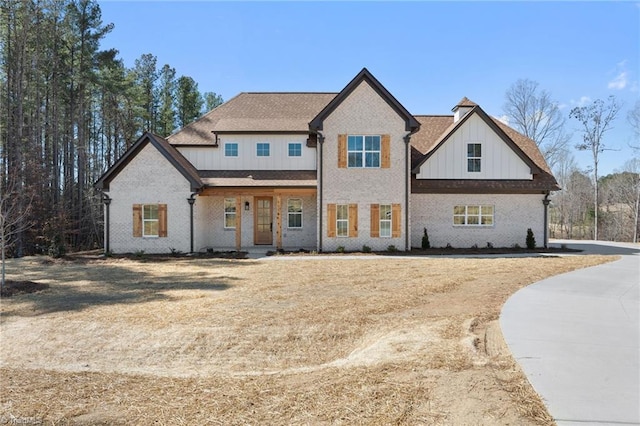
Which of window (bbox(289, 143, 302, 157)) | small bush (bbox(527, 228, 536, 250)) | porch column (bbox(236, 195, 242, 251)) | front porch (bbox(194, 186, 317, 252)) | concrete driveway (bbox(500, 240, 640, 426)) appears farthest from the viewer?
window (bbox(289, 143, 302, 157))

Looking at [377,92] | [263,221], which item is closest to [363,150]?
[377,92]

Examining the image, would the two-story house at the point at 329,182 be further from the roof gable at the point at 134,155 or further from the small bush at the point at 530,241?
the small bush at the point at 530,241

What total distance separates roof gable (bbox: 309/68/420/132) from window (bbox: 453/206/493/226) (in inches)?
199

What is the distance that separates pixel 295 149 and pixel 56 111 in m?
19.1

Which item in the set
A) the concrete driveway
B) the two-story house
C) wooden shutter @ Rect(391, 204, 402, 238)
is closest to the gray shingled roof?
the two-story house

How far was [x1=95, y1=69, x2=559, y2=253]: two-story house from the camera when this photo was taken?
62.8 feet

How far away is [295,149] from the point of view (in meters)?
21.5

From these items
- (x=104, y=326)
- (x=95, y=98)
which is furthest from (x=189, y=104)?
(x=104, y=326)

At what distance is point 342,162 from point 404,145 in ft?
10.2

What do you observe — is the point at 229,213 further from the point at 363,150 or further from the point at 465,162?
the point at 465,162

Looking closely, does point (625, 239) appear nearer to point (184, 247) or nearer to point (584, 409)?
point (184, 247)

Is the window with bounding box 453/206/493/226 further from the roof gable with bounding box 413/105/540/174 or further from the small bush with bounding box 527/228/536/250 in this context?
the roof gable with bounding box 413/105/540/174

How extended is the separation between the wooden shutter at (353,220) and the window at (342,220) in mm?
148

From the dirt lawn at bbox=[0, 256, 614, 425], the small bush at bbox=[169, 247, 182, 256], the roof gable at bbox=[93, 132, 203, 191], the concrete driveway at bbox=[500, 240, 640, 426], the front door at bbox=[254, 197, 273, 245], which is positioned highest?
the roof gable at bbox=[93, 132, 203, 191]
